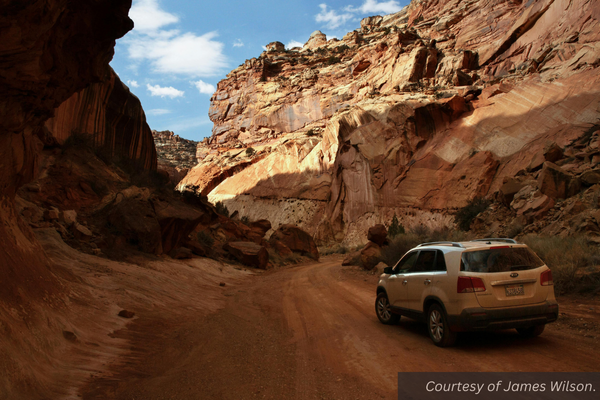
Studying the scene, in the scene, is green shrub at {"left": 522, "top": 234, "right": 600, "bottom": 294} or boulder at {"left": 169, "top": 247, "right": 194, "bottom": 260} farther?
boulder at {"left": 169, "top": 247, "right": 194, "bottom": 260}

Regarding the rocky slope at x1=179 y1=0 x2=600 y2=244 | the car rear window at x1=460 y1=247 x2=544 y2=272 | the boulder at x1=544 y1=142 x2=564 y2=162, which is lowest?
the car rear window at x1=460 y1=247 x2=544 y2=272

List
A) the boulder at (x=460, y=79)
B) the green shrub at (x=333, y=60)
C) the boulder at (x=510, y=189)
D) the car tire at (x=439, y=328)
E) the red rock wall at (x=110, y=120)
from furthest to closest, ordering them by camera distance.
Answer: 1. the green shrub at (x=333, y=60)
2. the boulder at (x=460, y=79)
3. the boulder at (x=510, y=189)
4. the red rock wall at (x=110, y=120)
5. the car tire at (x=439, y=328)

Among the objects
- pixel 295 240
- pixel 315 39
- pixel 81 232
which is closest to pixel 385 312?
pixel 81 232

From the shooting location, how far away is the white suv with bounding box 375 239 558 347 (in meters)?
5.24

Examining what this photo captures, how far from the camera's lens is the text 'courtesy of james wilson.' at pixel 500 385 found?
3.74 meters

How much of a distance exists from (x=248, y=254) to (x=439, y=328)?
52.4ft

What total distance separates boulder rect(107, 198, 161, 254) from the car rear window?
1145 cm

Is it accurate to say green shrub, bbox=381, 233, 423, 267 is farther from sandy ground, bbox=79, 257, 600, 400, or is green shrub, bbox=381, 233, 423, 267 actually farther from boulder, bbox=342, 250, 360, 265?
sandy ground, bbox=79, 257, 600, 400

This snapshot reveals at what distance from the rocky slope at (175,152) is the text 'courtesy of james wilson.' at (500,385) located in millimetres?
67839

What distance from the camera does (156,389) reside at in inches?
174

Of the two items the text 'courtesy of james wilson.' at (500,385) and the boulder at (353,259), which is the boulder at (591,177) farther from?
the text 'courtesy of james wilson.' at (500,385)

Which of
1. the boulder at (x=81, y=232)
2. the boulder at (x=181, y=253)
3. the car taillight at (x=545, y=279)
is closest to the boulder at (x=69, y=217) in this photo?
the boulder at (x=81, y=232)

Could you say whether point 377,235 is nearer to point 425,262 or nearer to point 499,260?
point 425,262

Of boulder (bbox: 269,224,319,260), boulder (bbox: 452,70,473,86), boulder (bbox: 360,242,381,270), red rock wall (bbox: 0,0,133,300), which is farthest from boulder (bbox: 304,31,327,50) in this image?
red rock wall (bbox: 0,0,133,300)
